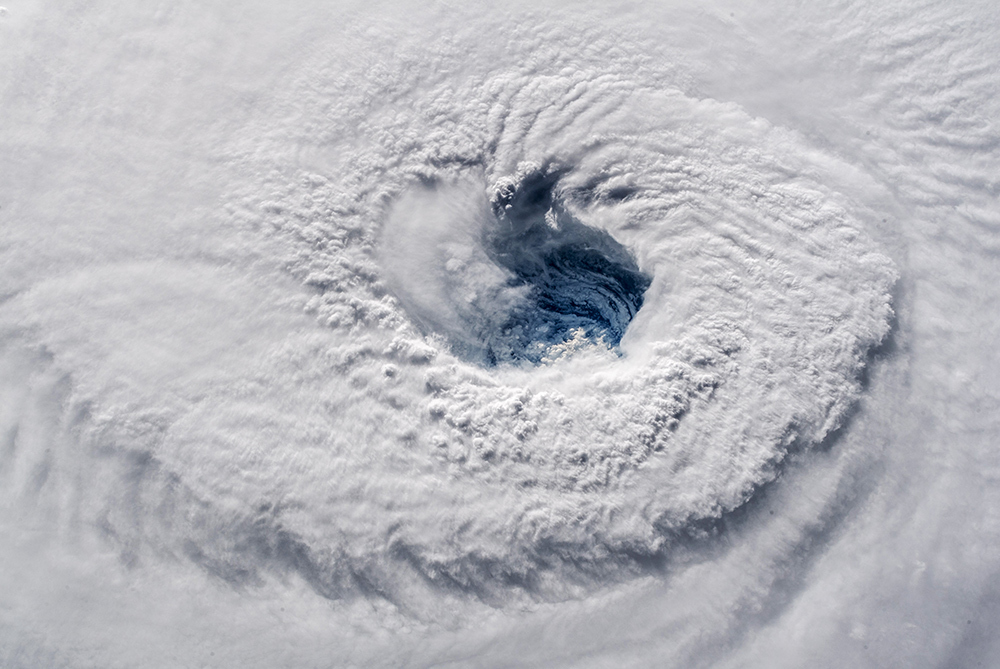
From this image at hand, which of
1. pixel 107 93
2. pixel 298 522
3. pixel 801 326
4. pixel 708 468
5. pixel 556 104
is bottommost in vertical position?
pixel 298 522

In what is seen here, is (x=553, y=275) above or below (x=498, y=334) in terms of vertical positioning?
above

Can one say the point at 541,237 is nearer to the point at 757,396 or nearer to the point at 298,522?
the point at 757,396

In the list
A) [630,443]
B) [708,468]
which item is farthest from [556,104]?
[708,468]

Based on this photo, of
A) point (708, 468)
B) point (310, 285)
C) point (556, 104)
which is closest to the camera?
point (708, 468)

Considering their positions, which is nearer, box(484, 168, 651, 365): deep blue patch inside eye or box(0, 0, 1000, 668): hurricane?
box(0, 0, 1000, 668): hurricane

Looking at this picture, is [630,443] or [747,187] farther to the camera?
[747,187]
